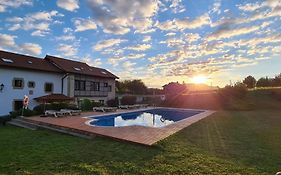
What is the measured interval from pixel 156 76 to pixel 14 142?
31497 mm

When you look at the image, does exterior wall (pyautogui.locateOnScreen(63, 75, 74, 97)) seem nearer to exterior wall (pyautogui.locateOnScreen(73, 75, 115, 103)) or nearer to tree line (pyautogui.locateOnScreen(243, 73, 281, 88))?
exterior wall (pyautogui.locateOnScreen(73, 75, 115, 103))

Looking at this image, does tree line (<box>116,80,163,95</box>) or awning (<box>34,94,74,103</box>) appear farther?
tree line (<box>116,80,163,95</box>)

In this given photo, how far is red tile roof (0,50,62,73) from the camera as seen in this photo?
18.9 m

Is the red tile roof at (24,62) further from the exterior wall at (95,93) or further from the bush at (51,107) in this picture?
the bush at (51,107)

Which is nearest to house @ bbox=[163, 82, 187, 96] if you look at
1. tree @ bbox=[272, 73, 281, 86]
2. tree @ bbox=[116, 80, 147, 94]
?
tree @ bbox=[116, 80, 147, 94]

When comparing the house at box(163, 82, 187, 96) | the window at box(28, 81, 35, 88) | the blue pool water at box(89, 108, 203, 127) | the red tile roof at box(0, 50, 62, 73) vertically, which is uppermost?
the red tile roof at box(0, 50, 62, 73)

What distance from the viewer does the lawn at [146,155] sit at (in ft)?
18.8

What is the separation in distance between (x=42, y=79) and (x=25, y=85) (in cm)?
192

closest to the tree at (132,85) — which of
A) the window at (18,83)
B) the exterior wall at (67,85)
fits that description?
the exterior wall at (67,85)

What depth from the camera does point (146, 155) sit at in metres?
7.04

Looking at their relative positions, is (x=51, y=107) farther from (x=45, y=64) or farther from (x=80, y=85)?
(x=80, y=85)

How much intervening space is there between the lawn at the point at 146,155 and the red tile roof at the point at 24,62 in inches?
440

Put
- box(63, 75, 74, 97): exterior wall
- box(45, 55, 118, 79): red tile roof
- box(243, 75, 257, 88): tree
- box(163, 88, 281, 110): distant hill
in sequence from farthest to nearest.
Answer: box(243, 75, 257, 88): tree, box(163, 88, 281, 110): distant hill, box(45, 55, 118, 79): red tile roof, box(63, 75, 74, 97): exterior wall

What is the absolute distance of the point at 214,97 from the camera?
93.8ft
